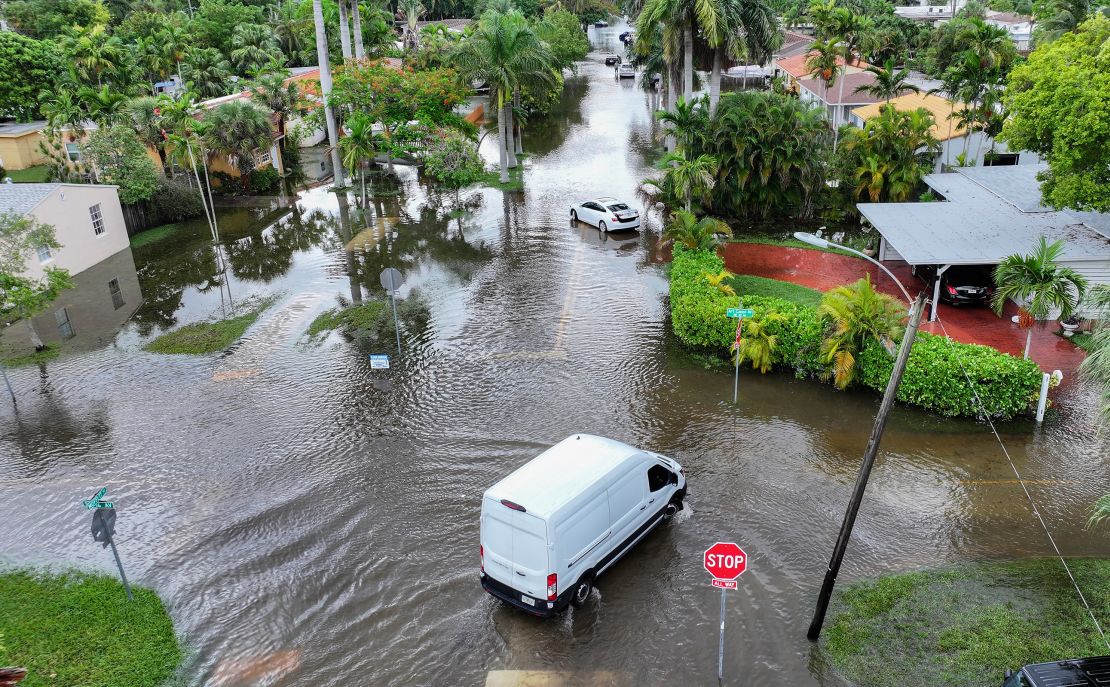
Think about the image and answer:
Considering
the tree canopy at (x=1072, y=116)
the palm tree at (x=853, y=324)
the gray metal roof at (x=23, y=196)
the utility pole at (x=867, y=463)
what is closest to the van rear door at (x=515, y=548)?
the utility pole at (x=867, y=463)

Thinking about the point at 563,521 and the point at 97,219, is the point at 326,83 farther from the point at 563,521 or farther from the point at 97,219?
the point at 563,521

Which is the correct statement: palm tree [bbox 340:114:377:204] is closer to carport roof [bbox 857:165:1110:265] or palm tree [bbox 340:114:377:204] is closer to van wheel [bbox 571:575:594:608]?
carport roof [bbox 857:165:1110:265]

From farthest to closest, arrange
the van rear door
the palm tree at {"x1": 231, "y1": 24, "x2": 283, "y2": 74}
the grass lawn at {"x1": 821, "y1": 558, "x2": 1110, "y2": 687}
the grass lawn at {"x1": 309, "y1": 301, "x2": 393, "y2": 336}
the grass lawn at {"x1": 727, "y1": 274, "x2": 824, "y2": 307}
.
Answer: the palm tree at {"x1": 231, "y1": 24, "x2": 283, "y2": 74}, the grass lawn at {"x1": 727, "y1": 274, "x2": 824, "y2": 307}, the grass lawn at {"x1": 309, "y1": 301, "x2": 393, "y2": 336}, the van rear door, the grass lawn at {"x1": 821, "y1": 558, "x2": 1110, "y2": 687}

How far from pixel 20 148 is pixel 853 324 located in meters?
43.7

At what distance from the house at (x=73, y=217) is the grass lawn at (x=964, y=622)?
25.8 m

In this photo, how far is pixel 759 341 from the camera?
19.2m

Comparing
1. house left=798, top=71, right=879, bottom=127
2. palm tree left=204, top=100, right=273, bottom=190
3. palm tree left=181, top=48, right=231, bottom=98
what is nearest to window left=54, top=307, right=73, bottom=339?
palm tree left=204, top=100, right=273, bottom=190

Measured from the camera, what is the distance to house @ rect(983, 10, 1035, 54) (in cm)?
6800

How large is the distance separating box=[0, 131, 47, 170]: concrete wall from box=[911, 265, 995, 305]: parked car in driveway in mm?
43357

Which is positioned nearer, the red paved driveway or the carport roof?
the red paved driveway

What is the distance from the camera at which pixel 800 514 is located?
14.3 meters

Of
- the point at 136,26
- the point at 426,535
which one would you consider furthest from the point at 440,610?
the point at 136,26

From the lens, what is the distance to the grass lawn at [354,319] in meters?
22.9

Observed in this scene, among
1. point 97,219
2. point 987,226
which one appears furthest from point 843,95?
point 97,219
